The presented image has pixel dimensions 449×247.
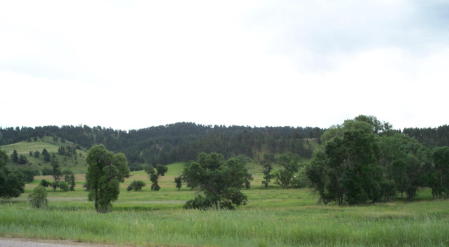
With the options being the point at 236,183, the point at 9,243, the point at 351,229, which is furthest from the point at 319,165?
the point at 9,243

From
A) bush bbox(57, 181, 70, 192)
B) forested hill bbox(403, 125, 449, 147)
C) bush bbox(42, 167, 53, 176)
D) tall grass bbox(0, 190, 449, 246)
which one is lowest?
bush bbox(57, 181, 70, 192)

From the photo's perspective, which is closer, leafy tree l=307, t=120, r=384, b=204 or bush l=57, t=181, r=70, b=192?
leafy tree l=307, t=120, r=384, b=204

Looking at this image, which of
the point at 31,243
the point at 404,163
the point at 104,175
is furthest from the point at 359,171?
the point at 31,243

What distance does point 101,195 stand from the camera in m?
54.5

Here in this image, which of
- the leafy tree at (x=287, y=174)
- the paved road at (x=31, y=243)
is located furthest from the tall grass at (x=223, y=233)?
the leafy tree at (x=287, y=174)

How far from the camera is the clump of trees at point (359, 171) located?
5722cm

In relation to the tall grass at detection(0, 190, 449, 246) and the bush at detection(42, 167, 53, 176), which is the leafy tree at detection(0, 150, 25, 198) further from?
the bush at detection(42, 167, 53, 176)

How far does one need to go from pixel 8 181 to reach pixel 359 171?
70331mm

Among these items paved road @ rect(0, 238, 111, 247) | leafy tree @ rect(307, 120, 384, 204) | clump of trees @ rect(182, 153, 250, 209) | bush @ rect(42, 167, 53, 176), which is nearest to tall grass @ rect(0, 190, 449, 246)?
paved road @ rect(0, 238, 111, 247)

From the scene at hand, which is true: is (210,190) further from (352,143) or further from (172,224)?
(172,224)

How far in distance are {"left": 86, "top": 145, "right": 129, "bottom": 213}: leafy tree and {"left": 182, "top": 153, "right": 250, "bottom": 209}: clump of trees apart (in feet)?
31.8

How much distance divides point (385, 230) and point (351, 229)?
1101 millimetres

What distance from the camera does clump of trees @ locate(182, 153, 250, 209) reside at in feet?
180

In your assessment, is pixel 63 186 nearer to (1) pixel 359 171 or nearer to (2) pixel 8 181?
(2) pixel 8 181
